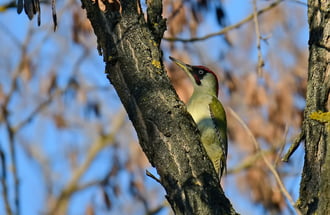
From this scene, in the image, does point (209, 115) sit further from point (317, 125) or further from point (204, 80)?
A: point (317, 125)

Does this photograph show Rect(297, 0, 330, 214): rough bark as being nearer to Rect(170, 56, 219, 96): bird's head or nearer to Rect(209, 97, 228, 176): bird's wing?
Rect(209, 97, 228, 176): bird's wing

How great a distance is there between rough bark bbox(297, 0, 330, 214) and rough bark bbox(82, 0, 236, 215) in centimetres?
46

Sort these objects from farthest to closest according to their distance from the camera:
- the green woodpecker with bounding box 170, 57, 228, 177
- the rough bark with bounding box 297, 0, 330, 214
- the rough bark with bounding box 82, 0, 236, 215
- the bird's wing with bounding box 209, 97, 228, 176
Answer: the bird's wing with bounding box 209, 97, 228, 176, the green woodpecker with bounding box 170, 57, 228, 177, the rough bark with bounding box 297, 0, 330, 214, the rough bark with bounding box 82, 0, 236, 215

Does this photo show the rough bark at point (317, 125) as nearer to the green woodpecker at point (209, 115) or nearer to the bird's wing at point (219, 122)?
the green woodpecker at point (209, 115)

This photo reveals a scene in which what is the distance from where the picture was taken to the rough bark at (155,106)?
2.89 m

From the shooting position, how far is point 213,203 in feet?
9.36

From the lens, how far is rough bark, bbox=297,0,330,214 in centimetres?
308

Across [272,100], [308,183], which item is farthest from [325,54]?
[272,100]

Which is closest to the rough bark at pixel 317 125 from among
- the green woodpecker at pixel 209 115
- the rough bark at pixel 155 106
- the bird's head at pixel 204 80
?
the rough bark at pixel 155 106

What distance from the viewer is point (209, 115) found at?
533cm

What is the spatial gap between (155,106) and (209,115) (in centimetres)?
228

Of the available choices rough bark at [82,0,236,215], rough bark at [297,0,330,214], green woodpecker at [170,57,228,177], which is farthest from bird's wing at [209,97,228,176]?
rough bark at [82,0,236,215]

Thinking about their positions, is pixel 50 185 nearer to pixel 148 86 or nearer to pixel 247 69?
pixel 247 69

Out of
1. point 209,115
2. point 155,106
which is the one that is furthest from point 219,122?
point 155,106
